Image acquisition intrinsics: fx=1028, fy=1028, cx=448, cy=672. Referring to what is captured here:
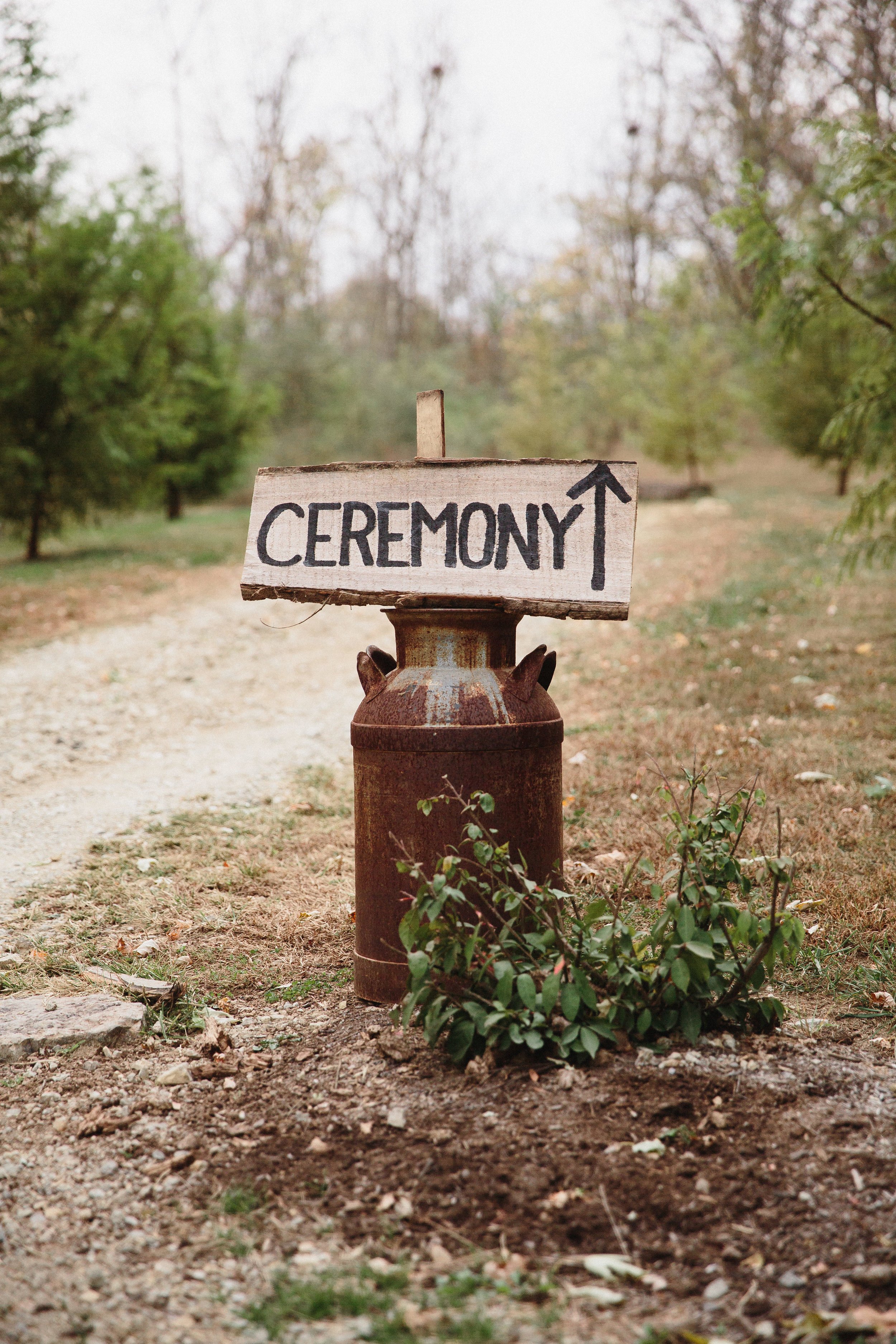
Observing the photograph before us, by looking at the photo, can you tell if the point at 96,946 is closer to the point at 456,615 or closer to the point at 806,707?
the point at 456,615

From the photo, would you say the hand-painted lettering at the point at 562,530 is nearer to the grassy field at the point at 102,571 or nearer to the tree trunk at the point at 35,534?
the grassy field at the point at 102,571

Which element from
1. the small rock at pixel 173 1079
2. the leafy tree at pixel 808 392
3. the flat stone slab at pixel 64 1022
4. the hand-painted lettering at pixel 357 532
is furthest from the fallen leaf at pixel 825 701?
the leafy tree at pixel 808 392

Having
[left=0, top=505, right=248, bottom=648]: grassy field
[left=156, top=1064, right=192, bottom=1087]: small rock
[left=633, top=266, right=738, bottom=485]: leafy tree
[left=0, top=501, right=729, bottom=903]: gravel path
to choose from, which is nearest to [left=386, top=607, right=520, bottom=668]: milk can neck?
[left=156, top=1064, right=192, bottom=1087]: small rock

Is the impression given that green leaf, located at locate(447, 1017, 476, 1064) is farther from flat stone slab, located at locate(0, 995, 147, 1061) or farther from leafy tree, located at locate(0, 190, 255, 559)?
leafy tree, located at locate(0, 190, 255, 559)

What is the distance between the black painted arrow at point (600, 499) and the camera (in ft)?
8.88

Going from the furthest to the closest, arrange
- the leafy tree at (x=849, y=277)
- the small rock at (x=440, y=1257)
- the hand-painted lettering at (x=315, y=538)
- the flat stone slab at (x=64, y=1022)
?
the leafy tree at (x=849, y=277) → the hand-painted lettering at (x=315, y=538) → the flat stone slab at (x=64, y=1022) → the small rock at (x=440, y=1257)

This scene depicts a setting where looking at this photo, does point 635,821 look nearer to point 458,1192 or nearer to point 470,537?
point 470,537

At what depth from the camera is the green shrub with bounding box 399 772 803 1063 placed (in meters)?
2.28

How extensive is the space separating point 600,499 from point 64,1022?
2011 mm

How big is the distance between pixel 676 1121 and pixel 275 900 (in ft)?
6.69

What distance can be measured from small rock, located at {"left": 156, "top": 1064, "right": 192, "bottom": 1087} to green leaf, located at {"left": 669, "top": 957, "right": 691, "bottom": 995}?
119cm

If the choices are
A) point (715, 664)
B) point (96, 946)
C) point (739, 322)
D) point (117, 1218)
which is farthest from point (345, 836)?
point (739, 322)

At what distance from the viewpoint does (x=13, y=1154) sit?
221 centimetres

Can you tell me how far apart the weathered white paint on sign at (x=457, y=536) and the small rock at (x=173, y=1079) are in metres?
1.27
